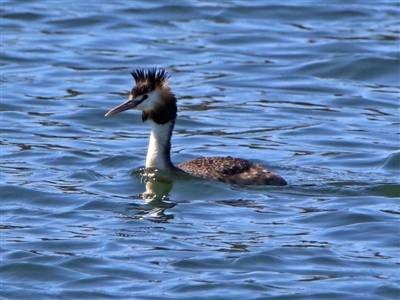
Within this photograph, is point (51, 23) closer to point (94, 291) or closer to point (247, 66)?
point (247, 66)

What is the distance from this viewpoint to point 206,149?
655 inches

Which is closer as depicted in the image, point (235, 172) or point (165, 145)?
point (235, 172)

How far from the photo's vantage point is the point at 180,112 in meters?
18.6

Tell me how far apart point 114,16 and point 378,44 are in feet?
18.1

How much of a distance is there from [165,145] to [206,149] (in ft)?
7.48

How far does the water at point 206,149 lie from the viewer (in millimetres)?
11328

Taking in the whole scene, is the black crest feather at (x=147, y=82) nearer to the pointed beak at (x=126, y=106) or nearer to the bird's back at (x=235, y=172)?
the pointed beak at (x=126, y=106)

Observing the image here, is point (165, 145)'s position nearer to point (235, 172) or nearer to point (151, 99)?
point (151, 99)

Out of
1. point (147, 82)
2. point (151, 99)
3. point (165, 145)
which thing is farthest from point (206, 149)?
point (147, 82)

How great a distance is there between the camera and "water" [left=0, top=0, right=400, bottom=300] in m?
11.3

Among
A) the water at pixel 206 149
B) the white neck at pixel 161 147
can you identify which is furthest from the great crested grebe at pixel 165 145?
the water at pixel 206 149

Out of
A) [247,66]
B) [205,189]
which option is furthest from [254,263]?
[247,66]

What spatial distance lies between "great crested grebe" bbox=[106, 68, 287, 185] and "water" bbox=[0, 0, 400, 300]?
6.5 inches

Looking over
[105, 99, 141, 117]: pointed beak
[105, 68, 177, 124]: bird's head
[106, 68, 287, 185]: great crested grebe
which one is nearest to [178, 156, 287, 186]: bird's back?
[106, 68, 287, 185]: great crested grebe
